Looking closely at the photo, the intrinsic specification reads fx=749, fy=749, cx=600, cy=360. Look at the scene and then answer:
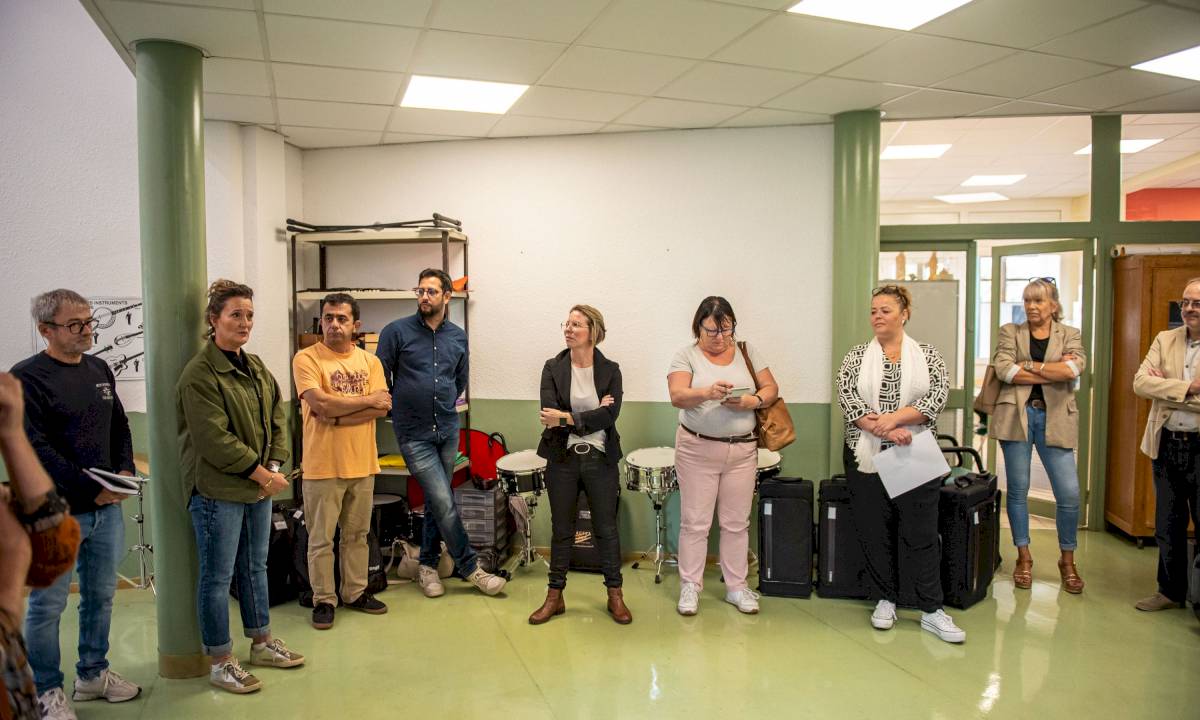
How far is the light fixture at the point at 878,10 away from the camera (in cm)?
305

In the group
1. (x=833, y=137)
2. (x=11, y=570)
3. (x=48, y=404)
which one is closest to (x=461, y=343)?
(x=48, y=404)

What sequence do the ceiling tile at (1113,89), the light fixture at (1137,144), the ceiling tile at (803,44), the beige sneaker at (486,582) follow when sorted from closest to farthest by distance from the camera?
1. the ceiling tile at (803,44)
2. the ceiling tile at (1113,89)
3. the beige sneaker at (486,582)
4. the light fixture at (1137,144)

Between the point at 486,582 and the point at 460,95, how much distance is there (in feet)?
8.92

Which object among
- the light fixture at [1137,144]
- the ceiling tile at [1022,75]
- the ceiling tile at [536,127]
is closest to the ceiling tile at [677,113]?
the ceiling tile at [536,127]

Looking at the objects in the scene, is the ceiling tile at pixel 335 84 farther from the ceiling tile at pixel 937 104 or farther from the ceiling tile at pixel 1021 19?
the ceiling tile at pixel 937 104

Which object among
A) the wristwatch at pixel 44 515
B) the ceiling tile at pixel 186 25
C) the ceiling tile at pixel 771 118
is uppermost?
the ceiling tile at pixel 771 118

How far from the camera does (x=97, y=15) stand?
2986mm

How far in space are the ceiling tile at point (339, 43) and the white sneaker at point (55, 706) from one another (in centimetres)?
273

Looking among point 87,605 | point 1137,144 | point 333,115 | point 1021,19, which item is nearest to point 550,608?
point 87,605

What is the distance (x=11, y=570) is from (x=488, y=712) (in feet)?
6.42

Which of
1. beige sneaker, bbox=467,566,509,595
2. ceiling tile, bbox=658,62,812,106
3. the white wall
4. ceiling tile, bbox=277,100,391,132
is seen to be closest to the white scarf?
the white wall

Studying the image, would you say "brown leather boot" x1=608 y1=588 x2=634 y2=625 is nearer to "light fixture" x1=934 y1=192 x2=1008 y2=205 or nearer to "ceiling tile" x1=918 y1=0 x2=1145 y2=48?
"ceiling tile" x1=918 y1=0 x2=1145 y2=48

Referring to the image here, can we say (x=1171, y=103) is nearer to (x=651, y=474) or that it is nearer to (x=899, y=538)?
(x=899, y=538)

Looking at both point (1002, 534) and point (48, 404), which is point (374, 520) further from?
point (1002, 534)
